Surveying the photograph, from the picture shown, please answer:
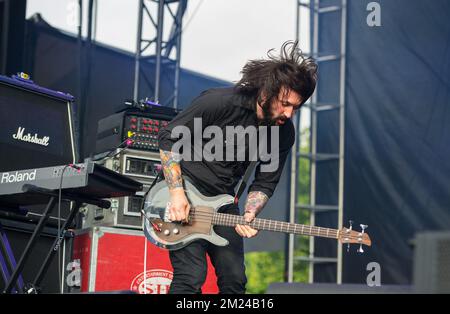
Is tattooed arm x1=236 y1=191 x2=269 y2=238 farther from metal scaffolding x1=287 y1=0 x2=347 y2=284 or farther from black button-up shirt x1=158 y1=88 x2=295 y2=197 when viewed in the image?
metal scaffolding x1=287 y1=0 x2=347 y2=284

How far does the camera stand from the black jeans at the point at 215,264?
353 cm

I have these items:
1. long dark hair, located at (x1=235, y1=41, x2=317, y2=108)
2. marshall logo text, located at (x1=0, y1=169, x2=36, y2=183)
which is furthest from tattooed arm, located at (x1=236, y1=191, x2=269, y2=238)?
marshall logo text, located at (x1=0, y1=169, x2=36, y2=183)

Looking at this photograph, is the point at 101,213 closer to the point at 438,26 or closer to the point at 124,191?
the point at 124,191

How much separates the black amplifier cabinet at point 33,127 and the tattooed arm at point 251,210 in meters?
1.75

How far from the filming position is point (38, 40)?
8.10 metres

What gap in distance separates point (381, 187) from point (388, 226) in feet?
1.24

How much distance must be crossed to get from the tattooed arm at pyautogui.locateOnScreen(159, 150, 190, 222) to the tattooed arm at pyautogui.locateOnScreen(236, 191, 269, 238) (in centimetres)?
29

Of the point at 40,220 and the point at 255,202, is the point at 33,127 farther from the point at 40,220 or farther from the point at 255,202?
the point at 255,202

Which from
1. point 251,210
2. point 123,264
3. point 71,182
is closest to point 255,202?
point 251,210

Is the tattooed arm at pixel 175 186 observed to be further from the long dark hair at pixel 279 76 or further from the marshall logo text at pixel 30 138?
the marshall logo text at pixel 30 138

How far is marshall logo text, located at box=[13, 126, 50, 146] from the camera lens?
5039 mm

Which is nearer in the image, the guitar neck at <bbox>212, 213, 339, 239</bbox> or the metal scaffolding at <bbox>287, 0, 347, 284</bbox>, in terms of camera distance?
the guitar neck at <bbox>212, 213, 339, 239</bbox>
